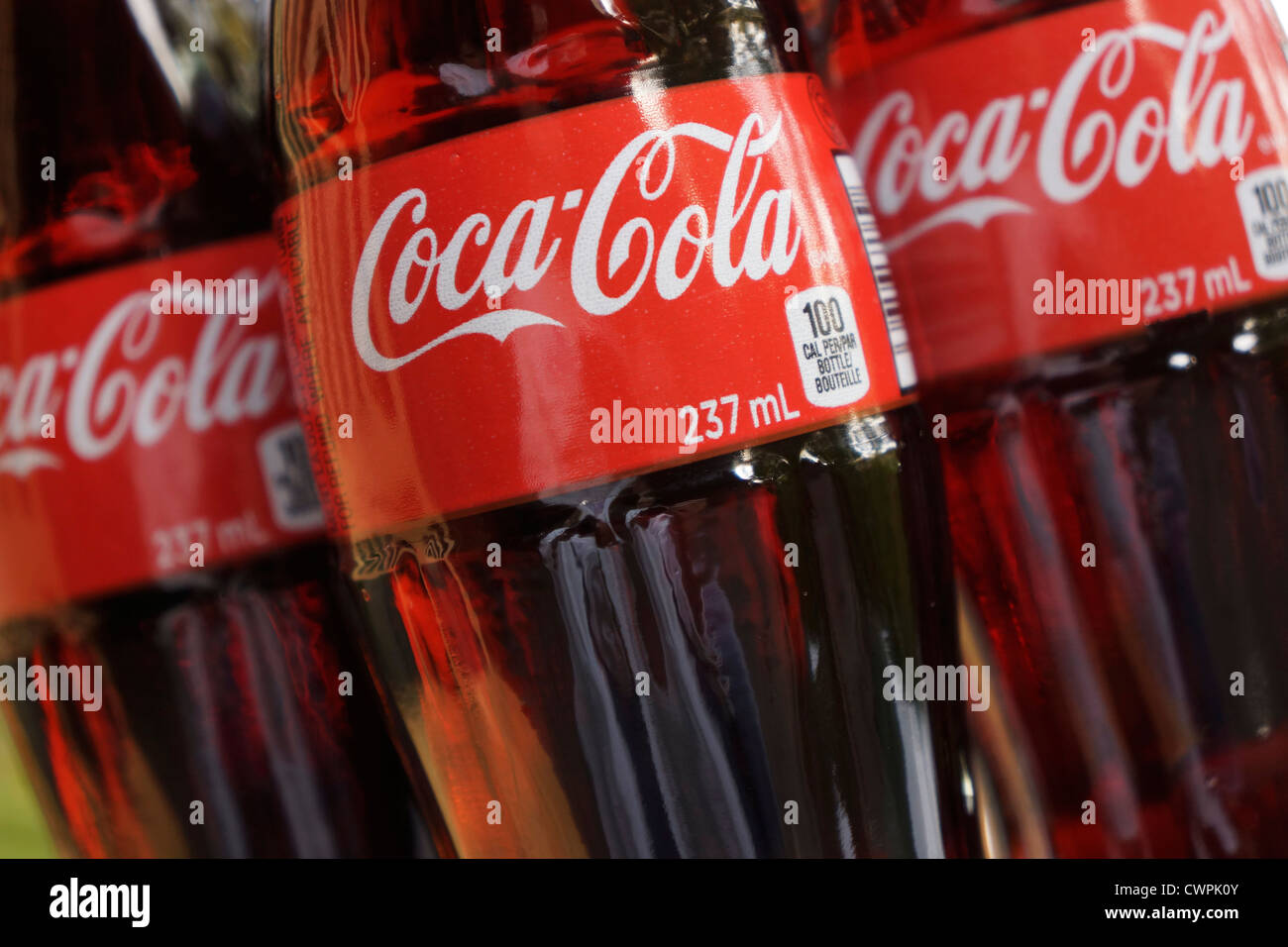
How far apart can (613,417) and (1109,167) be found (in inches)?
16.0

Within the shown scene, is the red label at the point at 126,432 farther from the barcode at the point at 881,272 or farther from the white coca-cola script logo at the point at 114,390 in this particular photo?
the barcode at the point at 881,272

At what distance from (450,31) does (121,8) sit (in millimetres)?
344

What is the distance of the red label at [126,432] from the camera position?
76 cm

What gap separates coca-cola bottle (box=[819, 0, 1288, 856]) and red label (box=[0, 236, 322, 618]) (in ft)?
1.67

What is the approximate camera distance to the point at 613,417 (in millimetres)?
640

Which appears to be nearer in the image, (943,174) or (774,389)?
(774,389)

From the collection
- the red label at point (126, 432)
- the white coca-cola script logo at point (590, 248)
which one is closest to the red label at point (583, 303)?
the white coca-cola script logo at point (590, 248)

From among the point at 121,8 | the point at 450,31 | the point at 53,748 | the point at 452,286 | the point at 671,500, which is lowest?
the point at 53,748

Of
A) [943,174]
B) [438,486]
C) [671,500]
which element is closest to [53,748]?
[438,486]

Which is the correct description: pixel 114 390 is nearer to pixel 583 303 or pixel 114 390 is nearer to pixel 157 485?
Answer: pixel 157 485

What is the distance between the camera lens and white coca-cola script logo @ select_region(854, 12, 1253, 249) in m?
0.75

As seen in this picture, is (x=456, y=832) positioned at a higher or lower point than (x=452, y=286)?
lower
